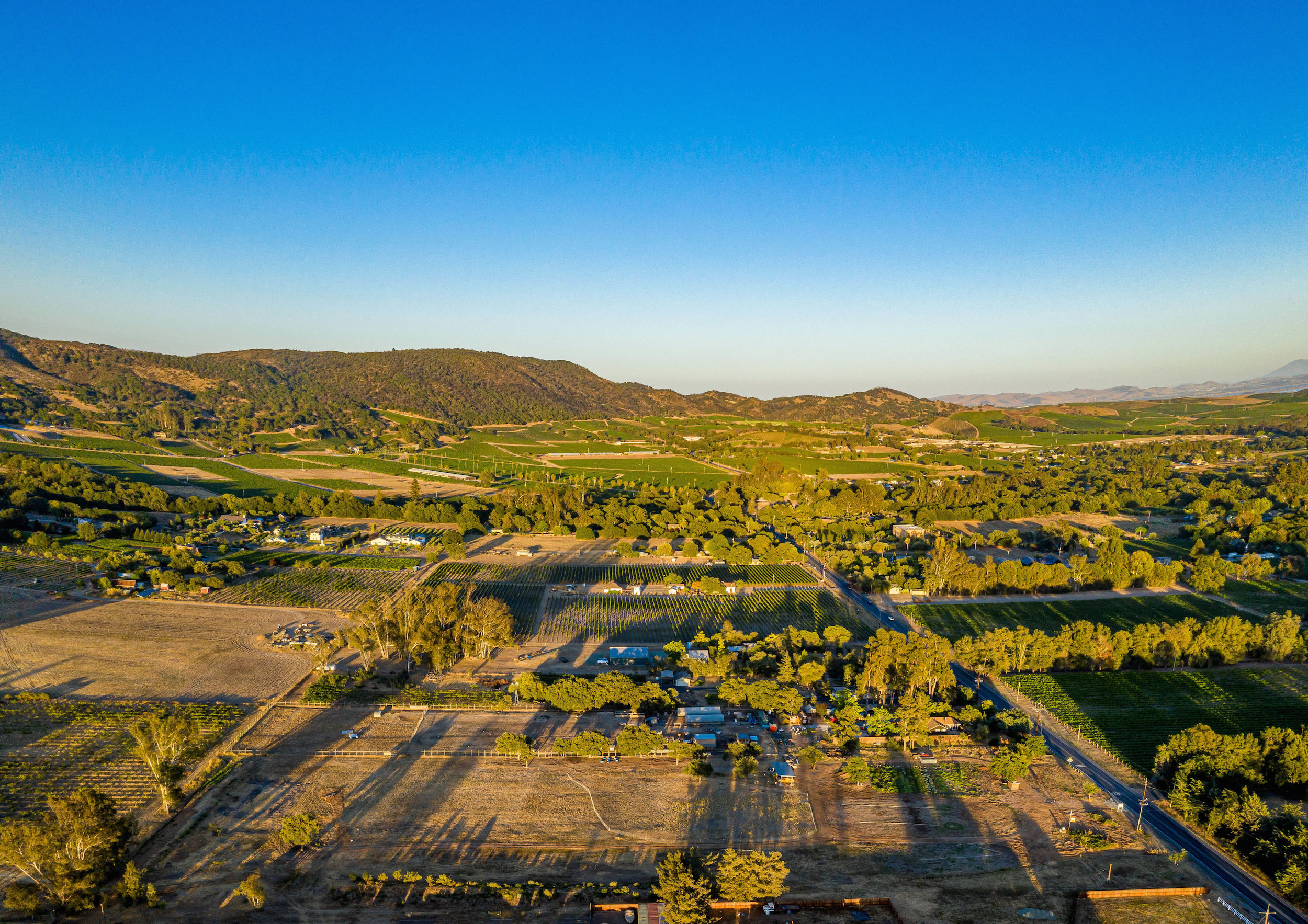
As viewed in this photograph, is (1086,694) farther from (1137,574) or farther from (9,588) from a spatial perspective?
(9,588)

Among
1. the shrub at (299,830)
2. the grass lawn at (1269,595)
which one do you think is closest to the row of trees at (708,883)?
the shrub at (299,830)

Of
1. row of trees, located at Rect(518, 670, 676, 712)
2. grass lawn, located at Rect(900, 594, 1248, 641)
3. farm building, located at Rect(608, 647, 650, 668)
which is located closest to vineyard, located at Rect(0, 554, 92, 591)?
row of trees, located at Rect(518, 670, 676, 712)

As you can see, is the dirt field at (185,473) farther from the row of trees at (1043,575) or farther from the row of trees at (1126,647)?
the row of trees at (1126,647)

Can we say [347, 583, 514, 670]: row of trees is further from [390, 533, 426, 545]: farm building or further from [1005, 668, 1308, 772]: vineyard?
[1005, 668, 1308, 772]: vineyard

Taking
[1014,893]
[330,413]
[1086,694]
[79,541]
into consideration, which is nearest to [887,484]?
[1086,694]

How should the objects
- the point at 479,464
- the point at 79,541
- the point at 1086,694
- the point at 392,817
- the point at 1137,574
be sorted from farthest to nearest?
the point at 479,464 → the point at 79,541 → the point at 1137,574 → the point at 1086,694 → the point at 392,817
